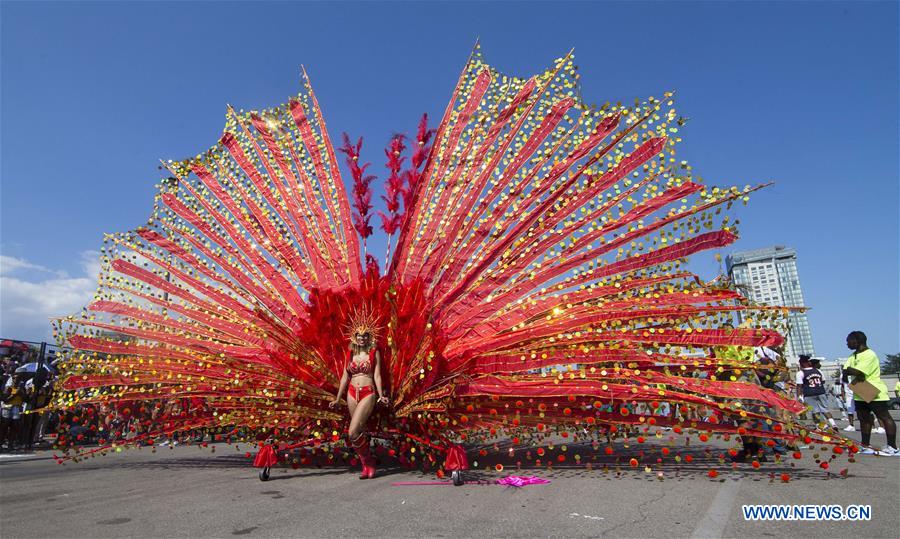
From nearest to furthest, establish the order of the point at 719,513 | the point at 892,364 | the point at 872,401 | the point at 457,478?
the point at 719,513 < the point at 457,478 < the point at 872,401 < the point at 892,364

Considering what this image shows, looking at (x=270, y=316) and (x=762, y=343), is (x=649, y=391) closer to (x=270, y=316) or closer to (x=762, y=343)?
(x=762, y=343)

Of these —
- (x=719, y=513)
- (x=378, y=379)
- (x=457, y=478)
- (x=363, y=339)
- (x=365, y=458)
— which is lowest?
(x=719, y=513)

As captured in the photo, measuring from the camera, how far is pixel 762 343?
4410mm

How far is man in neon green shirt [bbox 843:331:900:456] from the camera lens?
634 centimetres

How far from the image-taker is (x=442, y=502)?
3.88m

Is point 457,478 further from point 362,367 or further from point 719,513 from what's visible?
point 719,513

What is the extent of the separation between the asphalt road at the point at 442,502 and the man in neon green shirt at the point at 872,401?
0.80m

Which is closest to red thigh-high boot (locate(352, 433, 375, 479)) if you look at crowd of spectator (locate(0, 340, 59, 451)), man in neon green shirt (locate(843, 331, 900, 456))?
man in neon green shirt (locate(843, 331, 900, 456))

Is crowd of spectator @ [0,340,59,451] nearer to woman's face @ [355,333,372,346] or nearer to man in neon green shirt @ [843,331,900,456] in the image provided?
woman's face @ [355,333,372,346]

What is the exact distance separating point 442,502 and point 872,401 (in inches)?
234

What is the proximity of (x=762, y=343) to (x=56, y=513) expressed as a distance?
568cm

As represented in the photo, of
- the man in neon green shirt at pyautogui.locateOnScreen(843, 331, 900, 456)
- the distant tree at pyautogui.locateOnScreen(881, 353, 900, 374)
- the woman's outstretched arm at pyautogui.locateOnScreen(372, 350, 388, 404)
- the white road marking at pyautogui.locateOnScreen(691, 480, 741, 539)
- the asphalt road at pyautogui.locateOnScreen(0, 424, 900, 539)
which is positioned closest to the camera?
the white road marking at pyautogui.locateOnScreen(691, 480, 741, 539)

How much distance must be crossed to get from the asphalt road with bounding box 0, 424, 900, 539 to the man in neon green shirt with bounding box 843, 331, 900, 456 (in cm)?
80

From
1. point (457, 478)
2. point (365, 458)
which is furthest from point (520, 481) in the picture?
point (365, 458)
